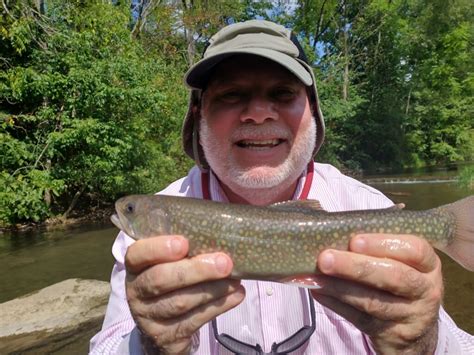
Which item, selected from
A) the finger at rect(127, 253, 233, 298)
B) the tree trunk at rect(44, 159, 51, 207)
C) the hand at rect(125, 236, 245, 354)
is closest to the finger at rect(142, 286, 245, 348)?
the hand at rect(125, 236, 245, 354)

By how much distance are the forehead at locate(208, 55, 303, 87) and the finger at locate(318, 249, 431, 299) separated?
140 centimetres

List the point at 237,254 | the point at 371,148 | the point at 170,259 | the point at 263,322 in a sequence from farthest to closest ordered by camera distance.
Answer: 1. the point at 371,148
2. the point at 263,322
3. the point at 237,254
4. the point at 170,259

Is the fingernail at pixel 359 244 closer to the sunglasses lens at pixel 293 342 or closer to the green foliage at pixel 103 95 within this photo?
the sunglasses lens at pixel 293 342

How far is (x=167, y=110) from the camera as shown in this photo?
62.0ft

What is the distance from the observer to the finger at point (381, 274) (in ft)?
6.66

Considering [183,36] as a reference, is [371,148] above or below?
below

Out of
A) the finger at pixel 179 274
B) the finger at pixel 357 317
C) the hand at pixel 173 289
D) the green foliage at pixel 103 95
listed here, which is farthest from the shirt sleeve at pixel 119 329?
the green foliage at pixel 103 95

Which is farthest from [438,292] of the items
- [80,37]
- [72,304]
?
[80,37]

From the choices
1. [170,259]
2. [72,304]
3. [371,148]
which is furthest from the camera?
[371,148]

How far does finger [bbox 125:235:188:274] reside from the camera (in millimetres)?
2055

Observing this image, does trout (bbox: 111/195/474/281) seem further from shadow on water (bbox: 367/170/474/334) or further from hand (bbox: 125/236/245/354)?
shadow on water (bbox: 367/170/474/334)

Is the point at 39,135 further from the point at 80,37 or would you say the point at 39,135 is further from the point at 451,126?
the point at 451,126

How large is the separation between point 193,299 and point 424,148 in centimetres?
4163

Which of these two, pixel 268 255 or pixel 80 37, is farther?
pixel 80 37
